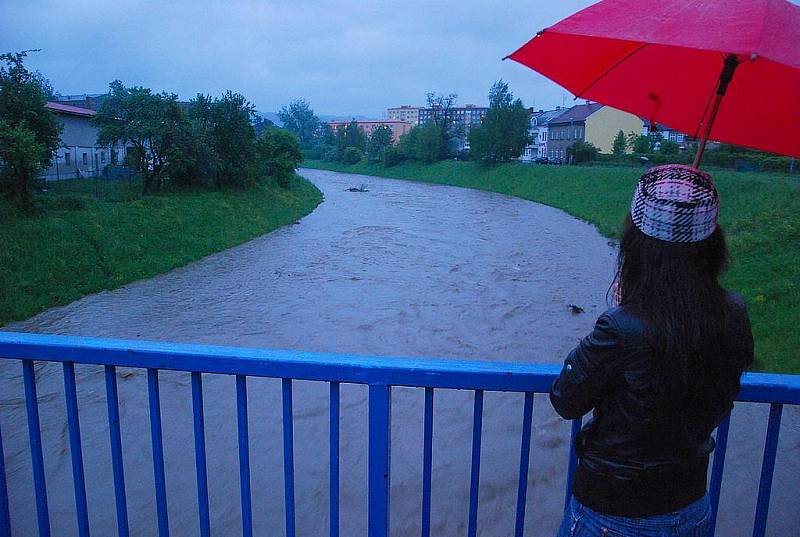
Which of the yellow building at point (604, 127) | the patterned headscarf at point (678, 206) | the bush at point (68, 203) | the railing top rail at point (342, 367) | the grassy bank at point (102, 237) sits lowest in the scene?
the grassy bank at point (102, 237)

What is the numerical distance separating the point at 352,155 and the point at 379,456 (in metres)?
81.9

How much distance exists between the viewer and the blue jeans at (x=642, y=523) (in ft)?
5.40

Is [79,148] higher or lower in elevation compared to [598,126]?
lower

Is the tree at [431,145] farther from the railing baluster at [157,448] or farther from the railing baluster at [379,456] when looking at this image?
the railing baluster at [379,456]

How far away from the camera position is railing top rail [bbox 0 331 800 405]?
1.97 meters

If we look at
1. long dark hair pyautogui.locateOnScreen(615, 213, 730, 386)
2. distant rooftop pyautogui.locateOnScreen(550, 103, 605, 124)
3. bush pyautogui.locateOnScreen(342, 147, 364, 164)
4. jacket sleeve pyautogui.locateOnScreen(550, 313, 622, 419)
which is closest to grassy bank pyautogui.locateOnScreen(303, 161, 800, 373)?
long dark hair pyautogui.locateOnScreen(615, 213, 730, 386)

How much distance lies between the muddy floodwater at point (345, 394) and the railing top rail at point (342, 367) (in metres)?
4.00

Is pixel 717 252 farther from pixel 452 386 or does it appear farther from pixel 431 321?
pixel 431 321

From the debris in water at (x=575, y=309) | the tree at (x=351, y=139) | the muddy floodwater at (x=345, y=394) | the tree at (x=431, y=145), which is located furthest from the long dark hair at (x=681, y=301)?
the tree at (x=351, y=139)

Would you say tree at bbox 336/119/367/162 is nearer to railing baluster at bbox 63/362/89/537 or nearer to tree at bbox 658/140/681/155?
tree at bbox 658/140/681/155

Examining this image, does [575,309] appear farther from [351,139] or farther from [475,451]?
[351,139]

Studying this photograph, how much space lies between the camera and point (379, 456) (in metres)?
2.10

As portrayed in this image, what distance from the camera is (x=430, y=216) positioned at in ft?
101

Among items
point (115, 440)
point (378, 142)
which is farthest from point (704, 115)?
point (378, 142)
